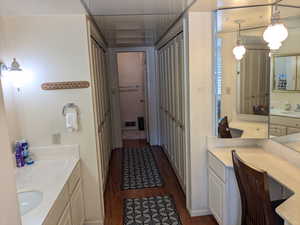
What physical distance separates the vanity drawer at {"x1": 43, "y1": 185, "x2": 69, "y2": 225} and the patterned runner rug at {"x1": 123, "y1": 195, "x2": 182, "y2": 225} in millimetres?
973

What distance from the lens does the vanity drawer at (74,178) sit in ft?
6.46

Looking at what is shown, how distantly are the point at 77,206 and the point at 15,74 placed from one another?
1.33 m

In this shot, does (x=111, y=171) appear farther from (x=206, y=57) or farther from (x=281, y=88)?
(x=281, y=88)

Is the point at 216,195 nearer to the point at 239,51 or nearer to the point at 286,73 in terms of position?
the point at 286,73

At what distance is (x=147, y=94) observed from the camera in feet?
16.9

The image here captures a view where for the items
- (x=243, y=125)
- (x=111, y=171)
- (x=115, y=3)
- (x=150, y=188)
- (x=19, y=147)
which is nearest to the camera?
(x=115, y=3)

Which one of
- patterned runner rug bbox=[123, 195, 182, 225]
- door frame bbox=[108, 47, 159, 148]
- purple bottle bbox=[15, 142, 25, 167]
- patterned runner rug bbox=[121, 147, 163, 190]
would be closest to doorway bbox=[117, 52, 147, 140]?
door frame bbox=[108, 47, 159, 148]

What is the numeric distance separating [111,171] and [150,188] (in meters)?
0.93

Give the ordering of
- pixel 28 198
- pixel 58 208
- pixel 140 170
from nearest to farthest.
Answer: pixel 58 208 < pixel 28 198 < pixel 140 170

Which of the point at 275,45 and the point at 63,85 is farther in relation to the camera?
the point at 63,85

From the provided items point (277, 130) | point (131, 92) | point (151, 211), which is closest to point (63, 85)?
point (151, 211)

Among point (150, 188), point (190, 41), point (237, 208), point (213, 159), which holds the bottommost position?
point (150, 188)

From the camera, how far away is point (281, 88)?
2229 mm

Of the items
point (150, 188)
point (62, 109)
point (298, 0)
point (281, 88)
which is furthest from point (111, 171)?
point (298, 0)
